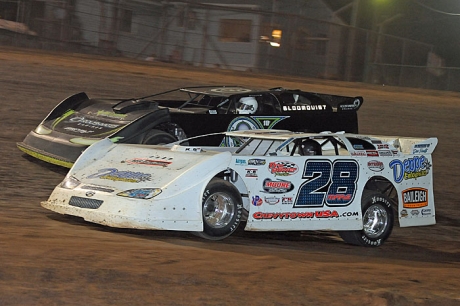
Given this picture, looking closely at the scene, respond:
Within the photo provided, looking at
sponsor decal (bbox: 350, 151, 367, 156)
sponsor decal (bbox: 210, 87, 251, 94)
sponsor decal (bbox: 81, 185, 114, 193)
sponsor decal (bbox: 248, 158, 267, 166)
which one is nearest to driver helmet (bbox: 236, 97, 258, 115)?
sponsor decal (bbox: 210, 87, 251, 94)

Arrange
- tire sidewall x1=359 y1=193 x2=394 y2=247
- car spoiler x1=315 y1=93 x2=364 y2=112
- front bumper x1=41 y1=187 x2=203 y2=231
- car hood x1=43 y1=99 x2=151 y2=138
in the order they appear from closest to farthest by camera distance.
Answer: front bumper x1=41 y1=187 x2=203 y2=231 → tire sidewall x1=359 y1=193 x2=394 y2=247 → car hood x1=43 y1=99 x2=151 y2=138 → car spoiler x1=315 y1=93 x2=364 y2=112

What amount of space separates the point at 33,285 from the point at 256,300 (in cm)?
149

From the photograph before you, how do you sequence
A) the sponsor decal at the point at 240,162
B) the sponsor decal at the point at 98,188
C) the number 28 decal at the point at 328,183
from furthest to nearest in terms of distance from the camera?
the number 28 decal at the point at 328,183 → the sponsor decal at the point at 240,162 → the sponsor decal at the point at 98,188

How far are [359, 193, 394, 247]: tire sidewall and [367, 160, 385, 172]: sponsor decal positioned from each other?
27 centimetres

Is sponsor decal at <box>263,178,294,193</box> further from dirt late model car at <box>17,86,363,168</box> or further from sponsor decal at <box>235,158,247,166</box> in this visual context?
dirt late model car at <box>17,86,363,168</box>

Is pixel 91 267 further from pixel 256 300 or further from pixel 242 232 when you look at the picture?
pixel 242 232

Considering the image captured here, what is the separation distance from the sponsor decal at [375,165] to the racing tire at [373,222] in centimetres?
25

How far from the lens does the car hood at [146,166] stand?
784 centimetres

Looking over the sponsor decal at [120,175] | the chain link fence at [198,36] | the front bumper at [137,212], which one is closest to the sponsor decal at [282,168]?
the front bumper at [137,212]

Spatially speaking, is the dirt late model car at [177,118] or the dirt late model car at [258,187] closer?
the dirt late model car at [258,187]

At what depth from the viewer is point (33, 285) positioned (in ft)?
17.9

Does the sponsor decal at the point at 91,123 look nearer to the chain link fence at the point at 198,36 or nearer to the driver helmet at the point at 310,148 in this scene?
the driver helmet at the point at 310,148

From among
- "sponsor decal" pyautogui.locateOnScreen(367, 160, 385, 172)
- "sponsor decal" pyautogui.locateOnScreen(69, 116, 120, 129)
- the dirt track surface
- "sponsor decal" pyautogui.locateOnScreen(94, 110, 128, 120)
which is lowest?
the dirt track surface

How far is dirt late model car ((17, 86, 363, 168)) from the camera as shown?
435 inches
